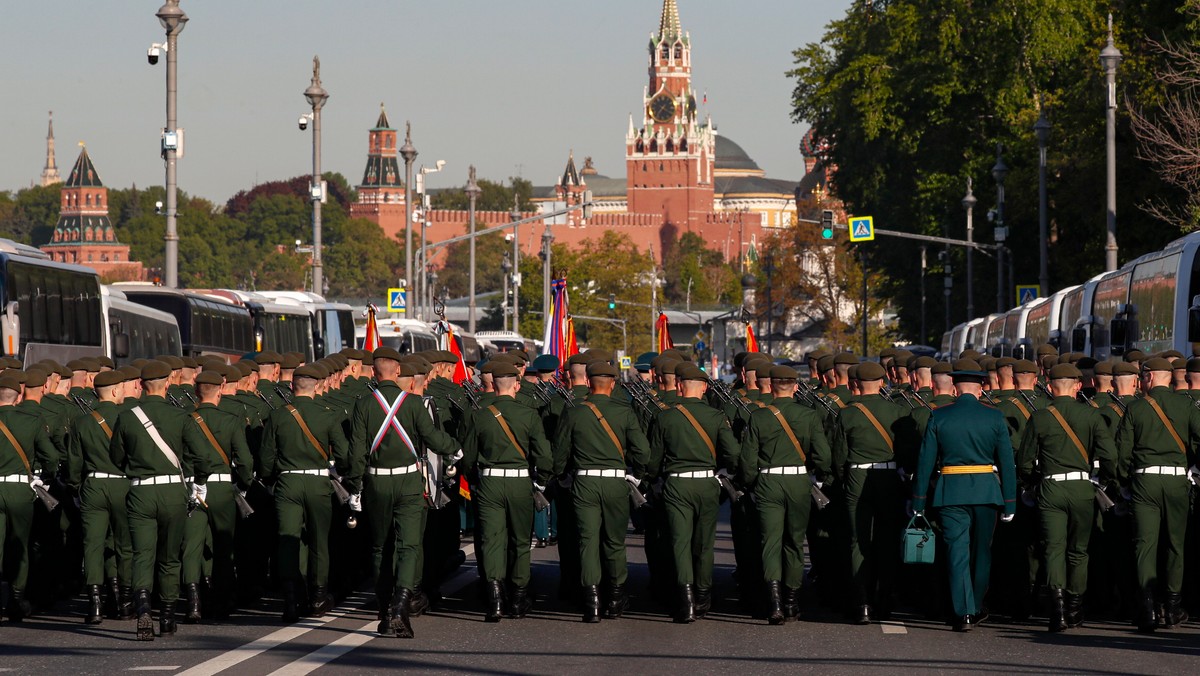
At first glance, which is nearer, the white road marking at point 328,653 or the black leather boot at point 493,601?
the white road marking at point 328,653

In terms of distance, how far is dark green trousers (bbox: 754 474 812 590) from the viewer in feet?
42.3

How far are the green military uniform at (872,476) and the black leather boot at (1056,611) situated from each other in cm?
107

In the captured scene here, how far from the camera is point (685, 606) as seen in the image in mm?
13016

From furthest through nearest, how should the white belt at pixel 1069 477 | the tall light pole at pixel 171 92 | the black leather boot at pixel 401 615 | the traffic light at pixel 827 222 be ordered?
the traffic light at pixel 827 222
the tall light pole at pixel 171 92
the white belt at pixel 1069 477
the black leather boot at pixel 401 615

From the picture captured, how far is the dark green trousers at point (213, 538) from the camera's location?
41.7 ft

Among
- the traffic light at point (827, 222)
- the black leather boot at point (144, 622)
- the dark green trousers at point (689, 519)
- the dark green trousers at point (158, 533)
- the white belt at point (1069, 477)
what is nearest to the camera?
the black leather boot at point (144, 622)

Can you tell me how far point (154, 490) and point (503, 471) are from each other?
223 cm

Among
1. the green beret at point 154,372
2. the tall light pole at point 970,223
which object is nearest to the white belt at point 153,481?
the green beret at point 154,372

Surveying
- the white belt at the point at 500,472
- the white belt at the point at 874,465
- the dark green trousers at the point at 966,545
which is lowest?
the dark green trousers at the point at 966,545

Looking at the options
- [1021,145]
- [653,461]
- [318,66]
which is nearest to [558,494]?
[653,461]

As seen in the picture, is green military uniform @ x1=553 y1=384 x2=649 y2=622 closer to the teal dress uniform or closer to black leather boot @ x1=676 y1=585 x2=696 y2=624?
black leather boot @ x1=676 y1=585 x2=696 y2=624

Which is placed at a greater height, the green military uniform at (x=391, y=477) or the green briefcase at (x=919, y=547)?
the green military uniform at (x=391, y=477)

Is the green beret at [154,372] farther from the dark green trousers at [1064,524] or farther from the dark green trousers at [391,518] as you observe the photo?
the dark green trousers at [1064,524]

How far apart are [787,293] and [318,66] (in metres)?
88.5
